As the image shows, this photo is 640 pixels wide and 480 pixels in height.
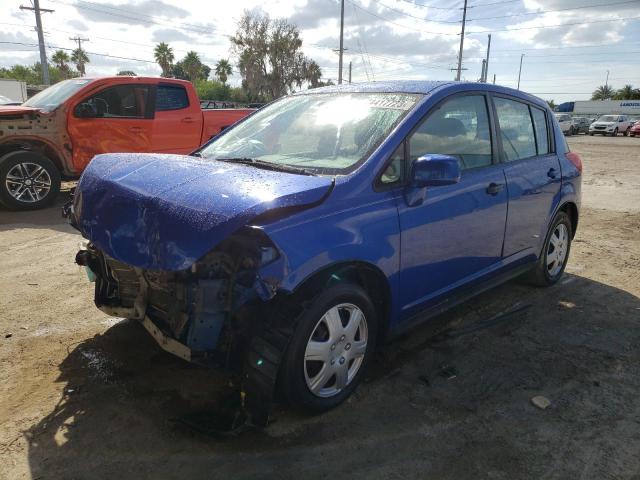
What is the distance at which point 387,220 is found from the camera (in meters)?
2.86

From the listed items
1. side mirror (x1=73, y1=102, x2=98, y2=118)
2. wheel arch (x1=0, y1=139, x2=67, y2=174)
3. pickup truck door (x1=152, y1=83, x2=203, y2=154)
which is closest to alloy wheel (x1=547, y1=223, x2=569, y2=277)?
pickup truck door (x1=152, y1=83, x2=203, y2=154)

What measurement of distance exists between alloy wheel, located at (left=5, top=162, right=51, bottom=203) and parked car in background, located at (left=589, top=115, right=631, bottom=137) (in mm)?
40469

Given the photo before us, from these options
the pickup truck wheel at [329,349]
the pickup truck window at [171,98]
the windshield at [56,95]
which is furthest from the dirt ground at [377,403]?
the pickup truck window at [171,98]

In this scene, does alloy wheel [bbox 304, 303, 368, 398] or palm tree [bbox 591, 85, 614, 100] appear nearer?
alloy wheel [bbox 304, 303, 368, 398]

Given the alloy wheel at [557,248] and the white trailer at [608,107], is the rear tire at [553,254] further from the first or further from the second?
the white trailer at [608,107]

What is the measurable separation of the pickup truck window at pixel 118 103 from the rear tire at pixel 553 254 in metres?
6.73

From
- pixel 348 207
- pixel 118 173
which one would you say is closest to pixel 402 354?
pixel 348 207

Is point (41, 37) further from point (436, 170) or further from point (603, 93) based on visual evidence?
point (603, 93)

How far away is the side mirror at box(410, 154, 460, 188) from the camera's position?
2.81 m

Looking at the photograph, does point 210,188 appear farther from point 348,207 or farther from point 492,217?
point 492,217

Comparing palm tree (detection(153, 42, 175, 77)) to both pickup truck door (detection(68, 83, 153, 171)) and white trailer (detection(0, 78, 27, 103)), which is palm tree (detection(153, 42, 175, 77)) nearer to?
white trailer (detection(0, 78, 27, 103))

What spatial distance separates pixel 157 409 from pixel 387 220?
66.1 inches

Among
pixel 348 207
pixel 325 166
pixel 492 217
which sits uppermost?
pixel 325 166

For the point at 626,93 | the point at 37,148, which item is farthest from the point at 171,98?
the point at 626,93
